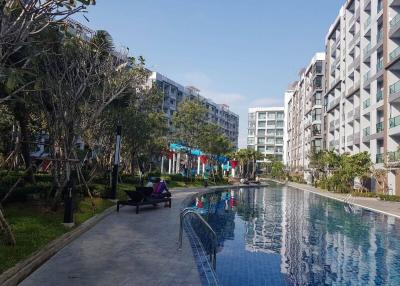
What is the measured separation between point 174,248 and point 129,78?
1135 cm

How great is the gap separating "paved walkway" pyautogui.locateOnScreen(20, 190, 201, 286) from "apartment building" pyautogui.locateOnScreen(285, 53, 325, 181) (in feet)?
194

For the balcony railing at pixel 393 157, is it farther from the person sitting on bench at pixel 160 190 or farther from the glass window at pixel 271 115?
the glass window at pixel 271 115

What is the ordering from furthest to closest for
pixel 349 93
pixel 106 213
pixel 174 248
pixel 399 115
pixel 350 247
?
pixel 349 93, pixel 399 115, pixel 106 213, pixel 350 247, pixel 174 248

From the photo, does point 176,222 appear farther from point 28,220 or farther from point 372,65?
point 372,65

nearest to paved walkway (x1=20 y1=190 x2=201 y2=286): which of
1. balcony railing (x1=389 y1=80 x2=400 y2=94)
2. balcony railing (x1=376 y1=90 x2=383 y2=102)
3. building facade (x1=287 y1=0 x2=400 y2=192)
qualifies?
building facade (x1=287 y1=0 x2=400 y2=192)

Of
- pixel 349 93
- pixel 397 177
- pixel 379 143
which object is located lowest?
pixel 397 177

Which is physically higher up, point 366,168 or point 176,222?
point 366,168

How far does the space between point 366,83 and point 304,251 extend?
39.7 m

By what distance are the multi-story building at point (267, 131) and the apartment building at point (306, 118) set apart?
30.1m

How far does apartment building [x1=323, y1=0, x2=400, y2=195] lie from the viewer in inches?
1521

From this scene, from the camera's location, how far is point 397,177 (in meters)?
37.2

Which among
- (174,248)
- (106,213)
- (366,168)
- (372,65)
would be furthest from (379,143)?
(174,248)

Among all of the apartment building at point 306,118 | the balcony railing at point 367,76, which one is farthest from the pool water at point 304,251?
the apartment building at point 306,118

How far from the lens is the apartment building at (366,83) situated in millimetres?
38625
